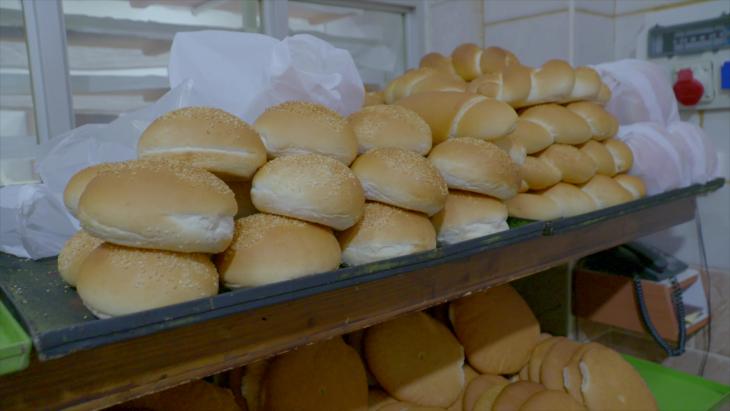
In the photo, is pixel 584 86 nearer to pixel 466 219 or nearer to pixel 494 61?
pixel 494 61

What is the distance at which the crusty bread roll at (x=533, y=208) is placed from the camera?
1135 mm

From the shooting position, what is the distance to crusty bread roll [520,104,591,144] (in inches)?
50.1

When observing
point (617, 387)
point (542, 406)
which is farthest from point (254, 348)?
point (617, 387)

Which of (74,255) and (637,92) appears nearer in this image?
(74,255)

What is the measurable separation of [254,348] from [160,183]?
0.22 meters

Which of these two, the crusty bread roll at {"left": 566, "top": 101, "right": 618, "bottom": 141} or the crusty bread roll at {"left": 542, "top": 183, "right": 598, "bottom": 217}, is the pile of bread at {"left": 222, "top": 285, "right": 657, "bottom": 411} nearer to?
the crusty bread roll at {"left": 542, "top": 183, "right": 598, "bottom": 217}

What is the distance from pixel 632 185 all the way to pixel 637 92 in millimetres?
319

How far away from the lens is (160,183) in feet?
2.07

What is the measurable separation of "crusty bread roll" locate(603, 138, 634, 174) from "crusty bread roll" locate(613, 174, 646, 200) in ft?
0.09

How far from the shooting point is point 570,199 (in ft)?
3.98

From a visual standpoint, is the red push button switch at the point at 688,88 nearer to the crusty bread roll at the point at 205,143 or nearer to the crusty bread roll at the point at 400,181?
the crusty bread roll at the point at 400,181

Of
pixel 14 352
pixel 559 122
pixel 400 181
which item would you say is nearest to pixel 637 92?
pixel 559 122

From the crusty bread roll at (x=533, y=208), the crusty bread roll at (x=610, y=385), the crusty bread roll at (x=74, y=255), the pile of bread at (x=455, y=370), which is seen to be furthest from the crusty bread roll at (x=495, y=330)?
the crusty bread roll at (x=74, y=255)

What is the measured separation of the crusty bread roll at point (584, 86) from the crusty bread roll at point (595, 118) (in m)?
0.02
